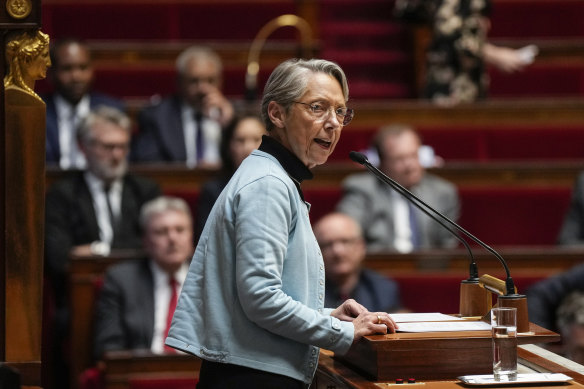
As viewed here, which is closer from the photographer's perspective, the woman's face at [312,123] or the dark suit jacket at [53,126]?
the woman's face at [312,123]

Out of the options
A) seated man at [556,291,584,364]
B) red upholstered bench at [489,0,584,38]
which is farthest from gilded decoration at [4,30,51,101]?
red upholstered bench at [489,0,584,38]

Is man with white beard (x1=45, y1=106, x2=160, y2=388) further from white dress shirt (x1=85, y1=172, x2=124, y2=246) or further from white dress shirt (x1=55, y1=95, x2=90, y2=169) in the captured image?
white dress shirt (x1=55, y1=95, x2=90, y2=169)

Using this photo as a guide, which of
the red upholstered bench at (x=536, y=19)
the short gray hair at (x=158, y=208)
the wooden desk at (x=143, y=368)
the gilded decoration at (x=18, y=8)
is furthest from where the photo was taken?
the red upholstered bench at (x=536, y=19)

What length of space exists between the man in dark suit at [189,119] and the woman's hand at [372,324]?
1.60 meters

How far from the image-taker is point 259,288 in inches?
40.9

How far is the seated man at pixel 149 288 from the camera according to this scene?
Result: 211 cm

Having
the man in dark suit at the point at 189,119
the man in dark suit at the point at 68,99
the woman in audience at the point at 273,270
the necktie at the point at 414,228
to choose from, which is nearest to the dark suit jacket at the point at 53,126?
the man in dark suit at the point at 68,99

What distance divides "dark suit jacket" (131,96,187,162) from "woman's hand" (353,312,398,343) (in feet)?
5.39

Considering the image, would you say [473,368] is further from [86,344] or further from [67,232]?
[67,232]

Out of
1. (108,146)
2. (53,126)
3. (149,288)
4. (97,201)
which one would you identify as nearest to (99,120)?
(108,146)

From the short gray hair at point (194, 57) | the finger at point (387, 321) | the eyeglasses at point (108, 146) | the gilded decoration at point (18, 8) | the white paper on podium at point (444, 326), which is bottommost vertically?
the white paper on podium at point (444, 326)

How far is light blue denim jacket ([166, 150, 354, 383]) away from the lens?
1049 mm

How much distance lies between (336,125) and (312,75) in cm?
6

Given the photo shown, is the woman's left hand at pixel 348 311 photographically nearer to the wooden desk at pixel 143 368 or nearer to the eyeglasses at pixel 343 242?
the wooden desk at pixel 143 368
